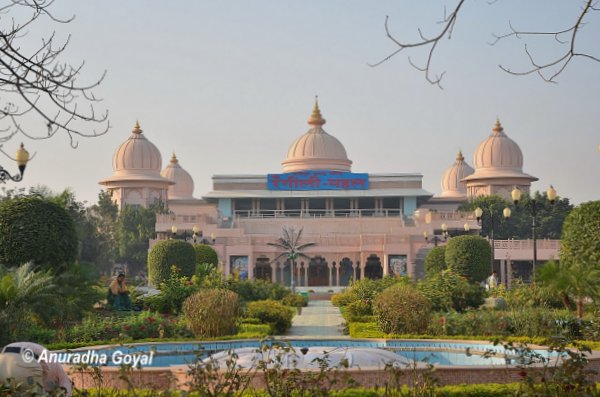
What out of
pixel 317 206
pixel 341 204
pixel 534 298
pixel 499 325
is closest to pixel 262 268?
pixel 317 206

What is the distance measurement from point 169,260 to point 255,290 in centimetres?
315

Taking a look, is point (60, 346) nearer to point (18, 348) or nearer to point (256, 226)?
point (18, 348)

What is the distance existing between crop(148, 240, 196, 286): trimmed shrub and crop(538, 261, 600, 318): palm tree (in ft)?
43.9

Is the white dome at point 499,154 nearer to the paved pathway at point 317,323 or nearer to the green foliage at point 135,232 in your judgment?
the green foliage at point 135,232

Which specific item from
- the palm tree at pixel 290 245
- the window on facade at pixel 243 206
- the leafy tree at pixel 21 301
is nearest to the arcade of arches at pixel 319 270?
the palm tree at pixel 290 245

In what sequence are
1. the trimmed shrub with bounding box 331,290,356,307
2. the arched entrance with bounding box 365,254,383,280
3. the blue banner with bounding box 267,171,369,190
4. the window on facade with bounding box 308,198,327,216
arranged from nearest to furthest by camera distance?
the trimmed shrub with bounding box 331,290,356,307 < the arched entrance with bounding box 365,254,383,280 < the blue banner with bounding box 267,171,369,190 < the window on facade with bounding box 308,198,327,216

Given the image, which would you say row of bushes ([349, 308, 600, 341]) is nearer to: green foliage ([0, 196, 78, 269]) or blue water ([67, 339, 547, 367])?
blue water ([67, 339, 547, 367])

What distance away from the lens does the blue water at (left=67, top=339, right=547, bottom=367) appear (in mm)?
11891

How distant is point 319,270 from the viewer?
162ft

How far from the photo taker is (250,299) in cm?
2553

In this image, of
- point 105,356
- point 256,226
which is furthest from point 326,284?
point 105,356

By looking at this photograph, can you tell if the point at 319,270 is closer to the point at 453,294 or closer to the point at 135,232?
the point at 135,232

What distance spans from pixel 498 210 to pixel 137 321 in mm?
39732

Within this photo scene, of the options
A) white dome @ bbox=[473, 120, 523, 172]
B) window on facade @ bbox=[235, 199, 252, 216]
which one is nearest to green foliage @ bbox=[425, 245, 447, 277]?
window on facade @ bbox=[235, 199, 252, 216]
